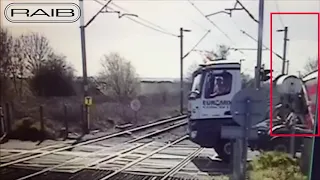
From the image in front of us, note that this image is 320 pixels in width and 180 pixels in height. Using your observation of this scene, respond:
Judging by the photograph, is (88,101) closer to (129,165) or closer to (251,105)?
(129,165)

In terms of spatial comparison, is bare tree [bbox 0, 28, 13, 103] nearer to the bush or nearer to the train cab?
the train cab

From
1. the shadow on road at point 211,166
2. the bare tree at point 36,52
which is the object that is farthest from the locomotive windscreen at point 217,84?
the bare tree at point 36,52

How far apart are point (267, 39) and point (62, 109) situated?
799 millimetres

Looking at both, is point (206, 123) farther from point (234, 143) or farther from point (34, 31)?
point (34, 31)

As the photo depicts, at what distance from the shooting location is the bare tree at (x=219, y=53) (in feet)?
4.55

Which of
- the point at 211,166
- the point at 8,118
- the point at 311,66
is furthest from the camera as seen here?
the point at 8,118

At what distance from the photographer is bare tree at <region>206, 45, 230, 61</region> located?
1.39m

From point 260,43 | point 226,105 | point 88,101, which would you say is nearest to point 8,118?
point 88,101

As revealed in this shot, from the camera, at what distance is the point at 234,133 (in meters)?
1.38

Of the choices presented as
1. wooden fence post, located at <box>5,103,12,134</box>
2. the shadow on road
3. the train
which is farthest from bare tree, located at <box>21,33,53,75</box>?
the shadow on road

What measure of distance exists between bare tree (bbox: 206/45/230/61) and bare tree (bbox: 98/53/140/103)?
284 millimetres

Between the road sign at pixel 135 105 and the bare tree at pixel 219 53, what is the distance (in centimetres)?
31

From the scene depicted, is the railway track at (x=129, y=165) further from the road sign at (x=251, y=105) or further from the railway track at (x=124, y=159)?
the road sign at (x=251, y=105)

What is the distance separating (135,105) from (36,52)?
44cm
